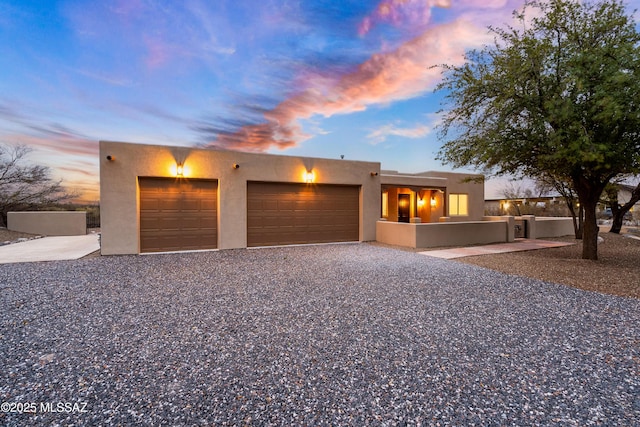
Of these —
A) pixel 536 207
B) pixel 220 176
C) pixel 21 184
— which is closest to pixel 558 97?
pixel 220 176

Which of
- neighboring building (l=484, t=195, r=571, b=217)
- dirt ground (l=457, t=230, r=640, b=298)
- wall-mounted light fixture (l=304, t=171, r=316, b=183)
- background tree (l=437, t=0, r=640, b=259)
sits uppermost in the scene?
background tree (l=437, t=0, r=640, b=259)

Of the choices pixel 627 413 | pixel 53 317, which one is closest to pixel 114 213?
pixel 53 317

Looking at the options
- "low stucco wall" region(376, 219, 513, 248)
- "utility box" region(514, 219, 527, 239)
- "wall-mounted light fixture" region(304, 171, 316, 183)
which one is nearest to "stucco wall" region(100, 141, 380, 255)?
"wall-mounted light fixture" region(304, 171, 316, 183)

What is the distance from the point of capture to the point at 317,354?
2752 millimetres

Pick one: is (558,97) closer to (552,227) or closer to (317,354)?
(317,354)

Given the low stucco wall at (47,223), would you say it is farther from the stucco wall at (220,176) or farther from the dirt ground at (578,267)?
the dirt ground at (578,267)

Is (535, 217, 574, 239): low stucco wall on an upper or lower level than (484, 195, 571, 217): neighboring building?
lower

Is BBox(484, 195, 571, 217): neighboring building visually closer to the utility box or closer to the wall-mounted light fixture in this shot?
the utility box

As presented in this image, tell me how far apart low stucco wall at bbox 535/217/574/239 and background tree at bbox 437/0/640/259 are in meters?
6.10

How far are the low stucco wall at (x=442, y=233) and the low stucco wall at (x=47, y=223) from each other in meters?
15.9

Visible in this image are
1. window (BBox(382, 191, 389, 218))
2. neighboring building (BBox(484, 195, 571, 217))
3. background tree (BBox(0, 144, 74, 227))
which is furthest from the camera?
neighboring building (BBox(484, 195, 571, 217))

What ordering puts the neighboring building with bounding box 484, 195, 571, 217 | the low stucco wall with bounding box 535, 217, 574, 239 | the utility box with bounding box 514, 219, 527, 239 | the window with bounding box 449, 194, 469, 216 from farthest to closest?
the neighboring building with bounding box 484, 195, 571, 217 < the window with bounding box 449, 194, 469, 216 < the low stucco wall with bounding box 535, 217, 574, 239 < the utility box with bounding box 514, 219, 527, 239

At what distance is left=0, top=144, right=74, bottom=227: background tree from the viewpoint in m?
16.2

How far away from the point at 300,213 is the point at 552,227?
12867 mm
